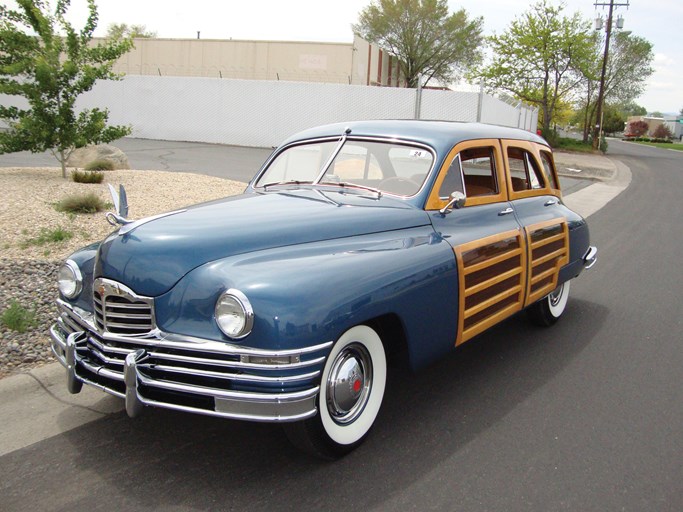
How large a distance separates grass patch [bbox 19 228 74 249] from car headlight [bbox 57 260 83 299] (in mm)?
2808

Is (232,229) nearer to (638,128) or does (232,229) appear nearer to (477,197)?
(477,197)

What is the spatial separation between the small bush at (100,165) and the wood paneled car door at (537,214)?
24.7ft

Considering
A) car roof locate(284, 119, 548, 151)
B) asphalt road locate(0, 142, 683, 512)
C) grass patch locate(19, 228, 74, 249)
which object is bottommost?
asphalt road locate(0, 142, 683, 512)

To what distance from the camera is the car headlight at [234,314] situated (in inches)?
102

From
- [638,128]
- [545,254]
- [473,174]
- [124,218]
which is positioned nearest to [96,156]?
[124,218]

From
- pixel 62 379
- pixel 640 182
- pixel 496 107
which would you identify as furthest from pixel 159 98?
pixel 62 379

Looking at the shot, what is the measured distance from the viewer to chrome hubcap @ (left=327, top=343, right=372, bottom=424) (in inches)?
116

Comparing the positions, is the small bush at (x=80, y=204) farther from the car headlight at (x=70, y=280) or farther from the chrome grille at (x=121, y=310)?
the chrome grille at (x=121, y=310)

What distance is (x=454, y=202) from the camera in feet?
12.7

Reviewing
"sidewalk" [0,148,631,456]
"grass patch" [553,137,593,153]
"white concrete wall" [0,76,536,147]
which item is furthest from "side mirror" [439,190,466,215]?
"grass patch" [553,137,593,153]

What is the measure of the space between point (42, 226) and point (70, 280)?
3596 millimetres

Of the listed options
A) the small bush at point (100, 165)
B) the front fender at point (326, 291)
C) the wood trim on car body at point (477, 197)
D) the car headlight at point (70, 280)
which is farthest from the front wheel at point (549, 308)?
the small bush at point (100, 165)

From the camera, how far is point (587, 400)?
3830mm

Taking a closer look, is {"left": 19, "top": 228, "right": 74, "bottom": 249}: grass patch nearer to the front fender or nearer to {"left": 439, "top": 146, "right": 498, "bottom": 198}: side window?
the front fender
